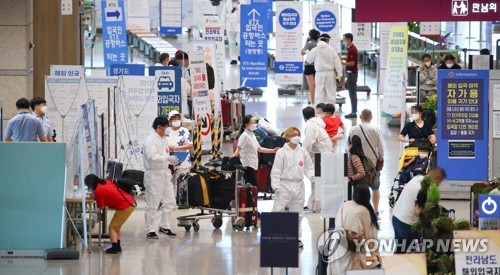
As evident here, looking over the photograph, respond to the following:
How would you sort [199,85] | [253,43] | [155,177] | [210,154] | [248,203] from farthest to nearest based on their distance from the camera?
[253,43], [210,154], [199,85], [248,203], [155,177]

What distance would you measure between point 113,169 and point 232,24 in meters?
21.5

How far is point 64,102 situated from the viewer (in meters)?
20.6

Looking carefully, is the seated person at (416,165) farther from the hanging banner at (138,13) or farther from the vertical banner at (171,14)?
the hanging banner at (138,13)

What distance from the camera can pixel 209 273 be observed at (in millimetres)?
15461

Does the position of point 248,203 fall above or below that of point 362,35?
below

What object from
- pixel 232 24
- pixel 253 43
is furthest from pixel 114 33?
pixel 232 24

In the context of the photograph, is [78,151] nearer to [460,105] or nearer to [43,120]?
[43,120]

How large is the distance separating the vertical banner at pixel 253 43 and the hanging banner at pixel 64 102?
1062 centimetres

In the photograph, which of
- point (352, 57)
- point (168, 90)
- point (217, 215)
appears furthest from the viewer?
point (352, 57)

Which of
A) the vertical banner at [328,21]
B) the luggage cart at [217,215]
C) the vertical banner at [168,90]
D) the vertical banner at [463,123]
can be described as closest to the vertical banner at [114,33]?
the vertical banner at [328,21]

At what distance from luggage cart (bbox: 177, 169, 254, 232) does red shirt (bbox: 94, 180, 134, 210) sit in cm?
147

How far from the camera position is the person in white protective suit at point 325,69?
27.7m

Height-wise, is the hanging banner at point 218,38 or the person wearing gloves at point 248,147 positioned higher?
the hanging banner at point 218,38

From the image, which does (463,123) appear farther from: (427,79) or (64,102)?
(64,102)
